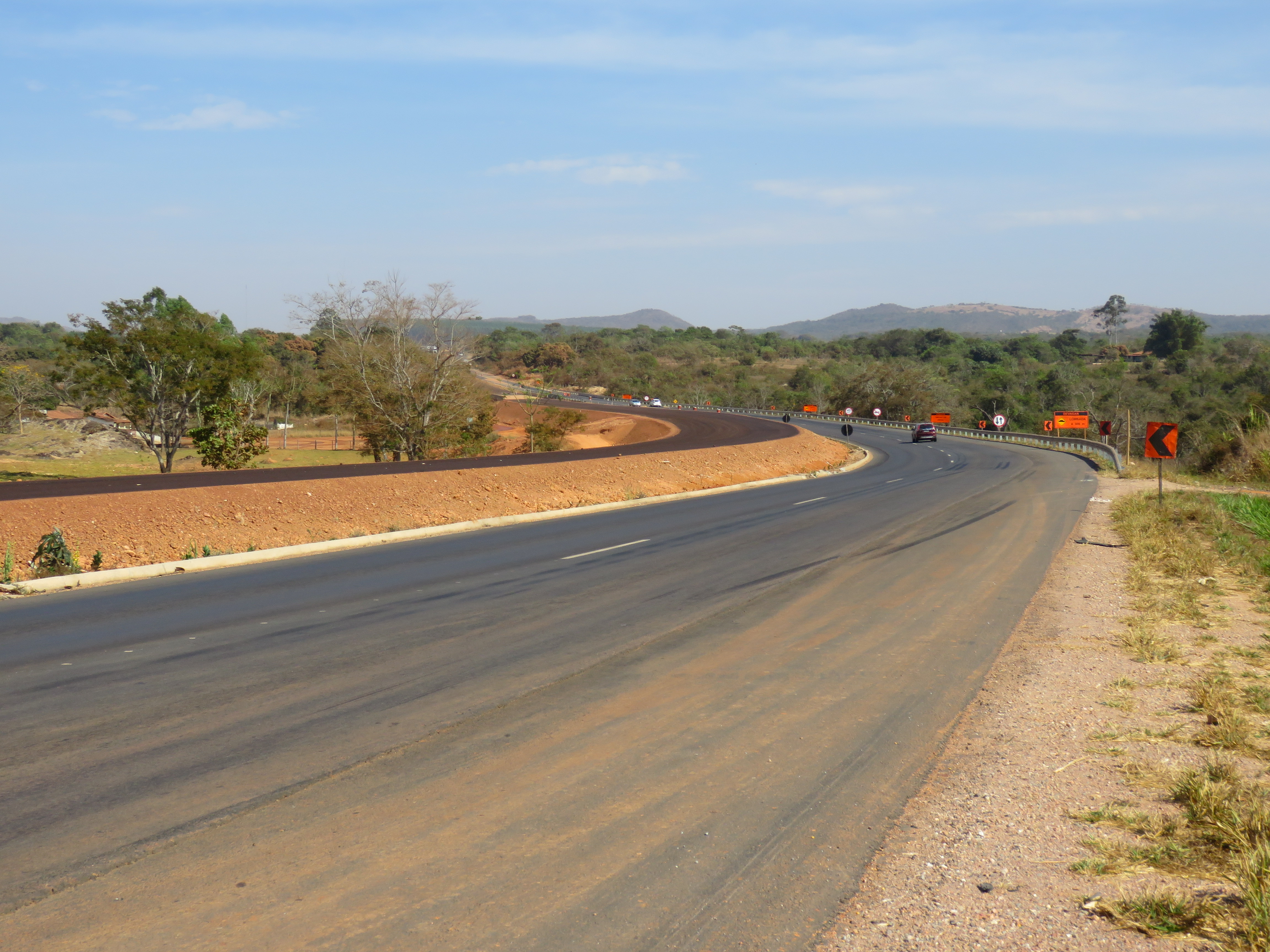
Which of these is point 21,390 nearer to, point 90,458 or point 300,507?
point 90,458

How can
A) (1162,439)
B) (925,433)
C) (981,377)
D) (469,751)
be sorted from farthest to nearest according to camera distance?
(981,377)
(925,433)
(1162,439)
(469,751)

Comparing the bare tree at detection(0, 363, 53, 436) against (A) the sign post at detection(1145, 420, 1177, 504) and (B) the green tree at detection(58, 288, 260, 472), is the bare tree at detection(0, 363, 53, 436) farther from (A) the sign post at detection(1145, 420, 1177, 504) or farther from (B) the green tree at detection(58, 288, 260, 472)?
(A) the sign post at detection(1145, 420, 1177, 504)

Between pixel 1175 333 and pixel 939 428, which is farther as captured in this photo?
pixel 1175 333

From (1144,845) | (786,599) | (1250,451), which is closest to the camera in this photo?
(1144,845)

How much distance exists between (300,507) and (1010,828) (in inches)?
690

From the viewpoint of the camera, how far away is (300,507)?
1997 centimetres

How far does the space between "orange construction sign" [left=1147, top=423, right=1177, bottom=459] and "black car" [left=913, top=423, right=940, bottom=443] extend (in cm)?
4928

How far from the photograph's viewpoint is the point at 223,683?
8148 mm

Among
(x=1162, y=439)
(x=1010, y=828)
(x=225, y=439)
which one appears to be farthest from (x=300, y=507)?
(x=1162, y=439)

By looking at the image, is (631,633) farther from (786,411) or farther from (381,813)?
(786,411)

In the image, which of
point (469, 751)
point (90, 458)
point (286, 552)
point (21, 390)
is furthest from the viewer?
point (21, 390)

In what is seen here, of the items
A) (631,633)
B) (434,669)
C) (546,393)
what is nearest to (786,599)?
(631,633)

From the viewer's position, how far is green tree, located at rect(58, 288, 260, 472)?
33500 millimetres

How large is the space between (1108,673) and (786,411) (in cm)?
9909
